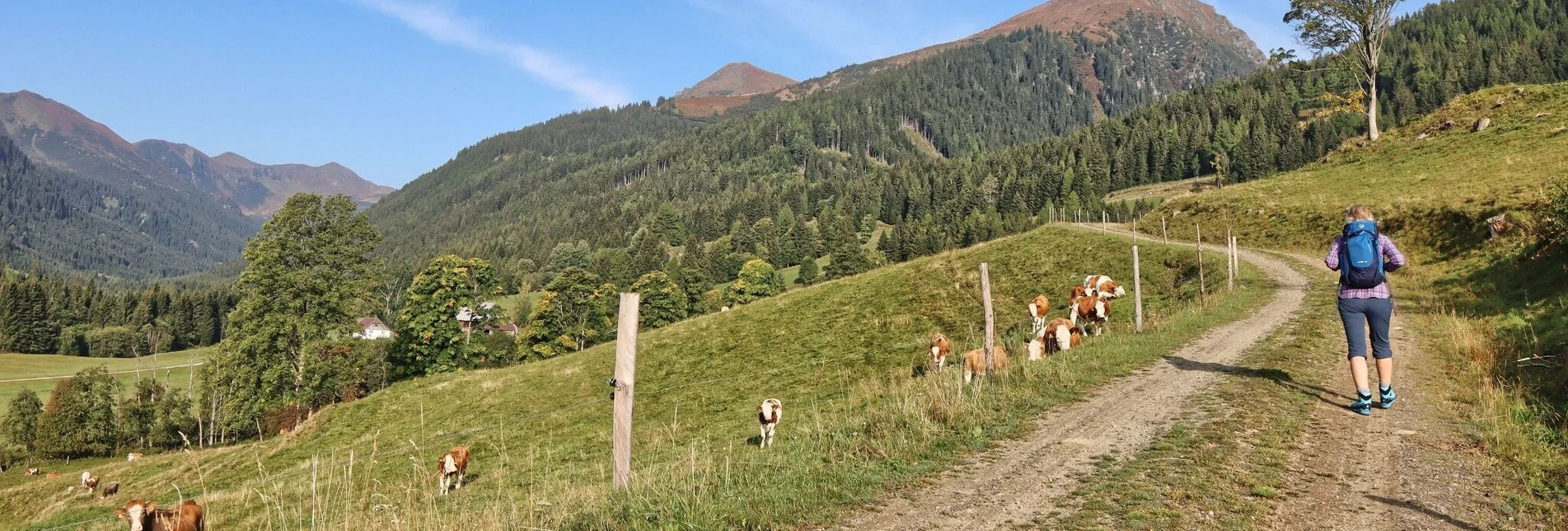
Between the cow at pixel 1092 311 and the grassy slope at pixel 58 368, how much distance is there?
102m

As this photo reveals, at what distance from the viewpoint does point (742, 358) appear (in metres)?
32.1

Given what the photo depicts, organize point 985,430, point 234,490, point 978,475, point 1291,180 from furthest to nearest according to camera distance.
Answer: point 1291,180 → point 234,490 → point 985,430 → point 978,475

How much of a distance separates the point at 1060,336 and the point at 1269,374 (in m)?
7.20

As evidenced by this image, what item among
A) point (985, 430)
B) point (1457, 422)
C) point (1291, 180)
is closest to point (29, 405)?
point (985, 430)

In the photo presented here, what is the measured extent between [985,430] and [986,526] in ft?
11.3

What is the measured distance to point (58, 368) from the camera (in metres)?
110

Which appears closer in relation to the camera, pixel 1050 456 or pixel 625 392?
pixel 625 392

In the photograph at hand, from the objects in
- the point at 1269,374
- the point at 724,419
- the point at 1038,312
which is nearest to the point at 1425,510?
the point at 1269,374

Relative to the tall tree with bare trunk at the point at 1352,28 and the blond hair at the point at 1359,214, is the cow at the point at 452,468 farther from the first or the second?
the tall tree with bare trunk at the point at 1352,28

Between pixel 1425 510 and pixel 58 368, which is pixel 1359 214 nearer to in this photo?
pixel 1425 510

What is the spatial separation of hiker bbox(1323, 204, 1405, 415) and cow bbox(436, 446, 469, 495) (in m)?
19.3

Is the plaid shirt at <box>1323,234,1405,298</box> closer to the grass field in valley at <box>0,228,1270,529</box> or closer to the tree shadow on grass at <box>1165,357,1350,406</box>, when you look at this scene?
the tree shadow on grass at <box>1165,357,1350,406</box>

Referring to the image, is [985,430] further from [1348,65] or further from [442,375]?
[1348,65]

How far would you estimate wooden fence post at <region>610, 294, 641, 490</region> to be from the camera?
7.57 meters
